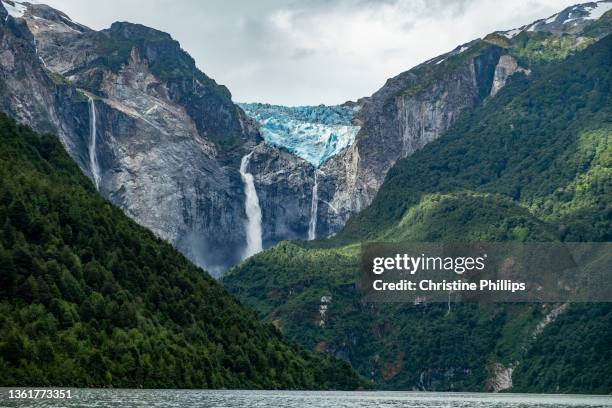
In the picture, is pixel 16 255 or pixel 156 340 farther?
pixel 156 340

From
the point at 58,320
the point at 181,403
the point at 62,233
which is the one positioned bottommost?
the point at 181,403

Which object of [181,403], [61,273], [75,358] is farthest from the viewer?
[61,273]

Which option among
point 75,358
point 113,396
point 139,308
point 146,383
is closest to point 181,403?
point 113,396

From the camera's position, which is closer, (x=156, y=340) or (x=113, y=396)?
(x=113, y=396)

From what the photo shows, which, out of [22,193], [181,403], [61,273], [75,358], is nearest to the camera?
[181,403]

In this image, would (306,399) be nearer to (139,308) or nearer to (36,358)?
(139,308)

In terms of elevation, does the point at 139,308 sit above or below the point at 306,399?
above

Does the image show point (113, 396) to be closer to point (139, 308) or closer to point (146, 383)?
point (146, 383)

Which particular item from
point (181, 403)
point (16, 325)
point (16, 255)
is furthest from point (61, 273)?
point (181, 403)

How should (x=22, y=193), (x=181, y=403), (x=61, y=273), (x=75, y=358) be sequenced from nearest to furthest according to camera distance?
(x=181, y=403)
(x=75, y=358)
(x=61, y=273)
(x=22, y=193)
